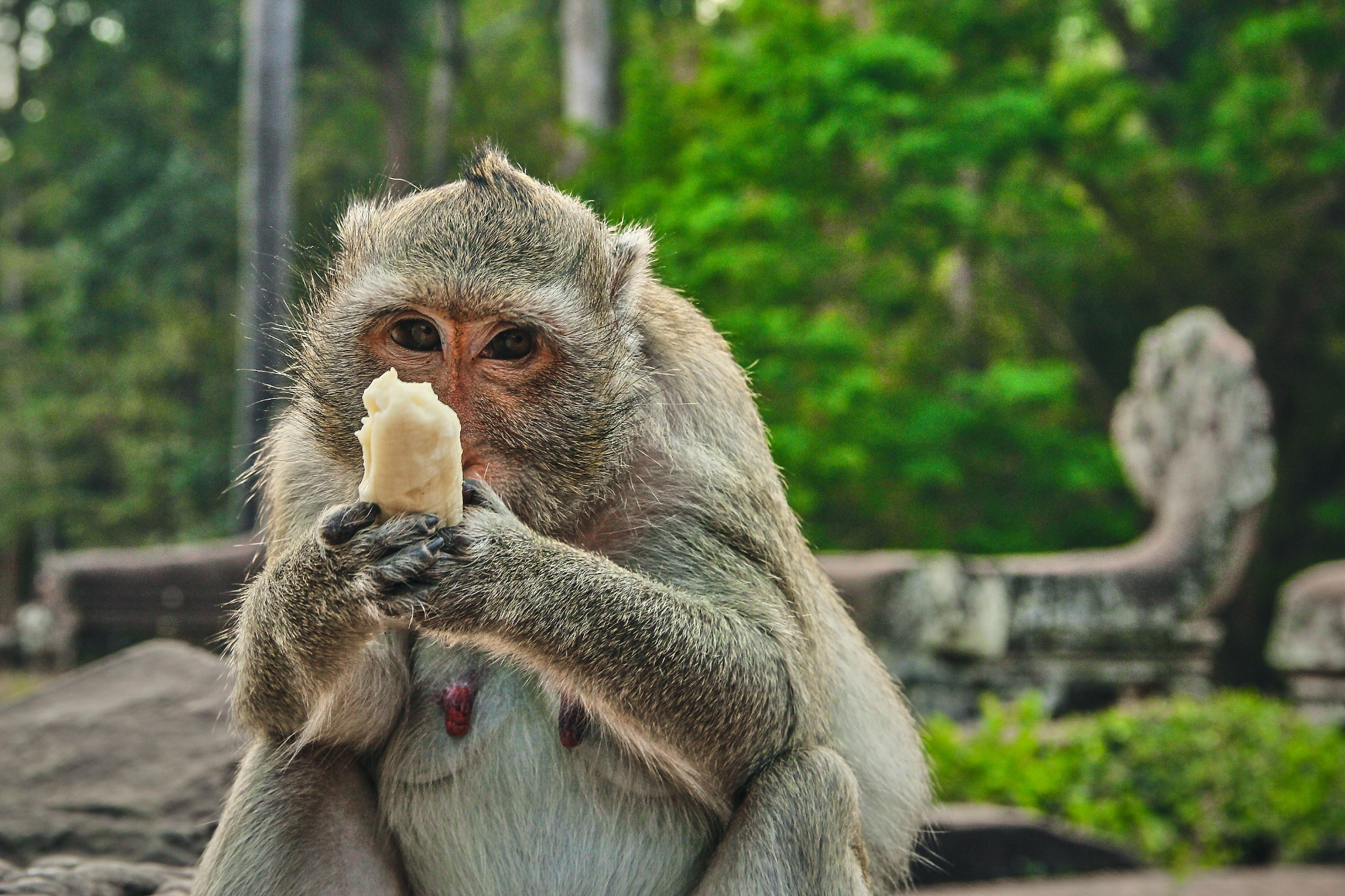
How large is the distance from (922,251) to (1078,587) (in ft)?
14.2

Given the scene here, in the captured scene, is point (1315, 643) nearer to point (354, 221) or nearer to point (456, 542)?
point (354, 221)

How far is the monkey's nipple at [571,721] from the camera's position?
2.58 metres

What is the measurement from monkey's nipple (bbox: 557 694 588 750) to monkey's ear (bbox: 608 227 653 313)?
89cm

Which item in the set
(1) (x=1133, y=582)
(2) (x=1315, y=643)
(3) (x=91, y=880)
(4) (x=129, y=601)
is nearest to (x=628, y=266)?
(3) (x=91, y=880)

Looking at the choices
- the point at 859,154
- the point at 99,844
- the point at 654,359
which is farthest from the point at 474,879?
the point at 859,154

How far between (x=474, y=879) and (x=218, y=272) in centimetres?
2129

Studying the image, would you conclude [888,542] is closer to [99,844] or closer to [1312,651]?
[1312,651]

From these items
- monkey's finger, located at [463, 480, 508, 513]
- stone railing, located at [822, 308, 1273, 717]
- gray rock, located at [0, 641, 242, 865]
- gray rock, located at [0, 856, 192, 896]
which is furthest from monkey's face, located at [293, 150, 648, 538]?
stone railing, located at [822, 308, 1273, 717]

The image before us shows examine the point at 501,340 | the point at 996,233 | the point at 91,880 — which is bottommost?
the point at 91,880

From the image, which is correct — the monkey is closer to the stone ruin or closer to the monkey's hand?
the monkey's hand

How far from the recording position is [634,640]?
2443 mm

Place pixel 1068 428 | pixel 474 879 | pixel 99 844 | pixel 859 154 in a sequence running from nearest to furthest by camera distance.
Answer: pixel 474 879
pixel 99 844
pixel 859 154
pixel 1068 428

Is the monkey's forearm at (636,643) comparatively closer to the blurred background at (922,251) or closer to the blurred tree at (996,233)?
the blurred background at (922,251)

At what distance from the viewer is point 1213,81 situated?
1481 cm
